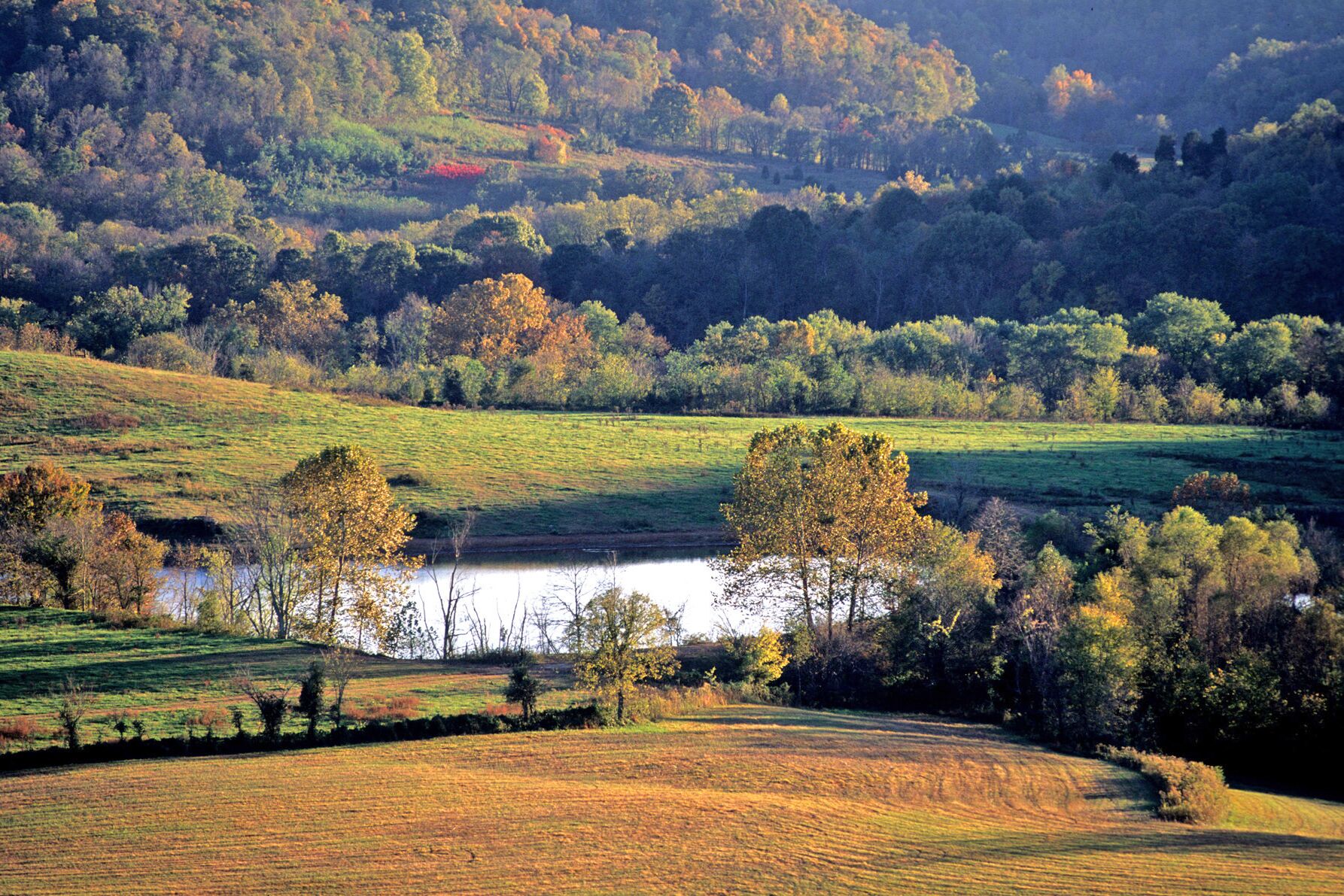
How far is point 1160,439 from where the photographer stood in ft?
299

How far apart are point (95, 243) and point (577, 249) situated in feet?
172

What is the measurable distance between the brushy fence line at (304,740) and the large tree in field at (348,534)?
12748 millimetres

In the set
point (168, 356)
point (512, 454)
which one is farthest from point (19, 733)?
point (168, 356)

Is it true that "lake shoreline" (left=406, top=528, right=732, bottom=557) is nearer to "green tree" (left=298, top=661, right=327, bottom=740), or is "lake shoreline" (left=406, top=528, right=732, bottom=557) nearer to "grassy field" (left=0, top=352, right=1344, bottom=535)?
"grassy field" (left=0, top=352, right=1344, bottom=535)

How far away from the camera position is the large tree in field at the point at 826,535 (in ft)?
166

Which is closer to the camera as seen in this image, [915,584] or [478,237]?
[915,584]

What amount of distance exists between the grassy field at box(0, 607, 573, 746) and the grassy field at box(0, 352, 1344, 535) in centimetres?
2230

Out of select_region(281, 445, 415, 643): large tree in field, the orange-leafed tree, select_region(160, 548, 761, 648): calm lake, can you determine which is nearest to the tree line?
select_region(160, 548, 761, 648): calm lake

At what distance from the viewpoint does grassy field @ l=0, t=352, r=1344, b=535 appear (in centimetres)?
7119

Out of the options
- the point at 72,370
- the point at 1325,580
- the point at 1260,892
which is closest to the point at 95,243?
the point at 72,370

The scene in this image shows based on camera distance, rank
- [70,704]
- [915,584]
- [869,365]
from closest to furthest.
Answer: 1. [70,704]
2. [915,584]
3. [869,365]

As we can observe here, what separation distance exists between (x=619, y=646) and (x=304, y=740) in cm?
972

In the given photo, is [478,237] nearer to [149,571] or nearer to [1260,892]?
Result: [149,571]

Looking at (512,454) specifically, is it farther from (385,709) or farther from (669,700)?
(385,709)
